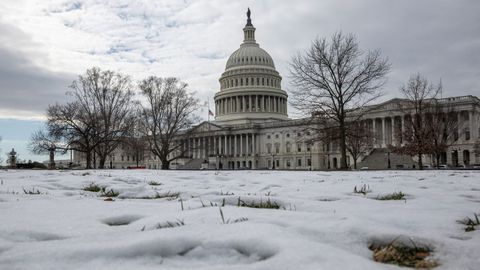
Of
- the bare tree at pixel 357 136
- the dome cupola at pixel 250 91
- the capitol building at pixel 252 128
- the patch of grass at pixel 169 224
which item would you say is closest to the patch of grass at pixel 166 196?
the patch of grass at pixel 169 224

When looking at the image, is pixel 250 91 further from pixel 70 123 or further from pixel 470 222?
pixel 470 222

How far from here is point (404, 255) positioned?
2359 mm

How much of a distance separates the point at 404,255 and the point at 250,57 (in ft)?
385

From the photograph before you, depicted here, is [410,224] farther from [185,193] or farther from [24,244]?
[185,193]

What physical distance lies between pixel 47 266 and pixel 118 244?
0.43m

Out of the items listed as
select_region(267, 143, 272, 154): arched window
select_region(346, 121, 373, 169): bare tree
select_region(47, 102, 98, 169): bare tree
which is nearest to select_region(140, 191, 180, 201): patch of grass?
select_region(346, 121, 373, 169): bare tree

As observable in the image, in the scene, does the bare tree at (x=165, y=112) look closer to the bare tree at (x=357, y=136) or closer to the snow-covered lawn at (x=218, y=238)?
the bare tree at (x=357, y=136)

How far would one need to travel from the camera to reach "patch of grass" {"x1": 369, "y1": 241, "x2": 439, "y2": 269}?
7.20 ft

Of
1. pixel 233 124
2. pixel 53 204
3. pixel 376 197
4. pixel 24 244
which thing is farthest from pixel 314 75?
pixel 233 124

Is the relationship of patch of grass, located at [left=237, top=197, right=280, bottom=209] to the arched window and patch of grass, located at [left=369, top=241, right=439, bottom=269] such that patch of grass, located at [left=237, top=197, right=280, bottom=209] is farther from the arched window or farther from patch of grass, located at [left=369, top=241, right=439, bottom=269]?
the arched window

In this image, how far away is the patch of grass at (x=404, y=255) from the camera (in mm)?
2193

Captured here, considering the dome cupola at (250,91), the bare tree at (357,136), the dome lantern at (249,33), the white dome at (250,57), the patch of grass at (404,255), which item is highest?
the dome lantern at (249,33)

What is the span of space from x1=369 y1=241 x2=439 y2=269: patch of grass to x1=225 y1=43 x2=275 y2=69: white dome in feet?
378

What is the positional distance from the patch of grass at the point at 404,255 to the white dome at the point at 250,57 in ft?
378
